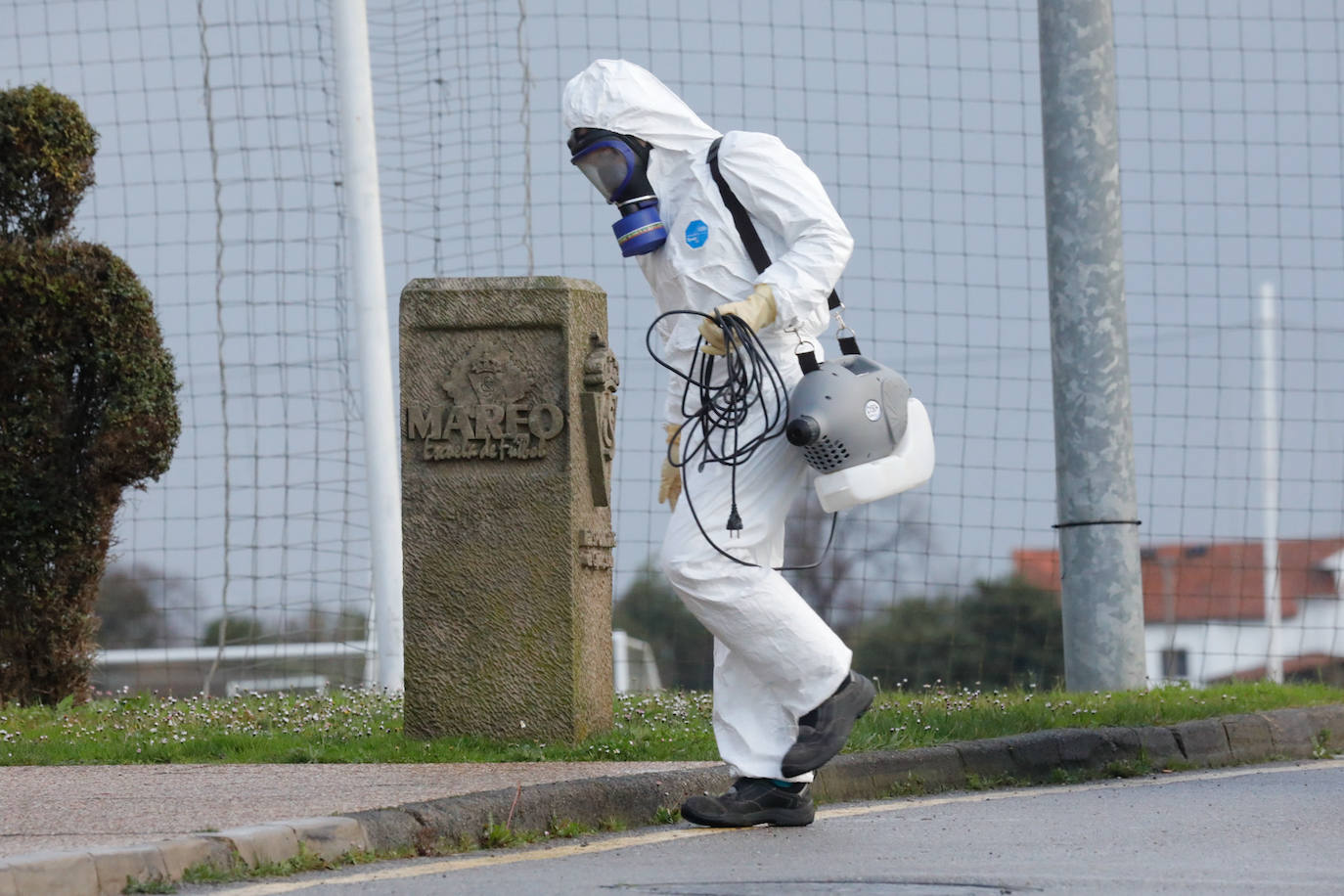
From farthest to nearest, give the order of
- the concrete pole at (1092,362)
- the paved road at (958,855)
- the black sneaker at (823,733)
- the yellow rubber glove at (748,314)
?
A: the concrete pole at (1092,362)
the black sneaker at (823,733)
the yellow rubber glove at (748,314)
the paved road at (958,855)

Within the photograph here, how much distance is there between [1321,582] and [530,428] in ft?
31.6

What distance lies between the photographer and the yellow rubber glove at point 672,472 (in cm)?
498

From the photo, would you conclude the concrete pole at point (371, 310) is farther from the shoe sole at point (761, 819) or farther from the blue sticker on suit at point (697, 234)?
the blue sticker on suit at point (697, 234)

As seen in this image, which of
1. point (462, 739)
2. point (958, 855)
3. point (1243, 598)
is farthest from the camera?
point (1243, 598)

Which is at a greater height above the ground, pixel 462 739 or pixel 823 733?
pixel 823 733

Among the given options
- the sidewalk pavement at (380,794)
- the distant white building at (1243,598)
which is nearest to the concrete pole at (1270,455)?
the distant white building at (1243,598)

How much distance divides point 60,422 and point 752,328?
15.0 feet

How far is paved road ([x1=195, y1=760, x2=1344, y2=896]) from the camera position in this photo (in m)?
3.92

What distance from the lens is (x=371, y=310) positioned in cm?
1002

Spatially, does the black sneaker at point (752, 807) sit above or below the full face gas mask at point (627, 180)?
below

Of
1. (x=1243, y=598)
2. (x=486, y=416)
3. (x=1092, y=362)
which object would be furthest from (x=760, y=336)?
(x=1243, y=598)

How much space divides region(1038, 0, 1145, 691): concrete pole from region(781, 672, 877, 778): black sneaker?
11.5 feet

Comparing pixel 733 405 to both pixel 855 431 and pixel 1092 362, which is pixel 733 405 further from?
pixel 1092 362

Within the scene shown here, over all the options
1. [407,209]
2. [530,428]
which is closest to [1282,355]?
[407,209]
